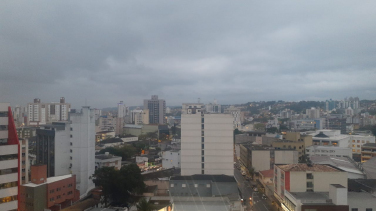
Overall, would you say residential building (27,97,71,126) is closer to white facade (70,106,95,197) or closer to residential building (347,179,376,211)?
white facade (70,106,95,197)

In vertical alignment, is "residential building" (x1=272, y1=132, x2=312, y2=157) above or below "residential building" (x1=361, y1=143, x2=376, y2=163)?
above

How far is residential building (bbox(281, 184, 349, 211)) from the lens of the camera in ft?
25.7

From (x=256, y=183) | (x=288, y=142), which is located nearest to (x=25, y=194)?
(x=256, y=183)

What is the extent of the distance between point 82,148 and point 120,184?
3.60 metres

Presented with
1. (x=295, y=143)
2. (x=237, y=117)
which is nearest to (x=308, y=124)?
(x=237, y=117)

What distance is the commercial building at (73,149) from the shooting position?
12.4 meters

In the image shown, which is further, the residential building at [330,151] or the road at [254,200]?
the residential building at [330,151]

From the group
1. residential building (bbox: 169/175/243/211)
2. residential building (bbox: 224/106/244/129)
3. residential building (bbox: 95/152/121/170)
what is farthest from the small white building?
residential building (bbox: 224/106/244/129)

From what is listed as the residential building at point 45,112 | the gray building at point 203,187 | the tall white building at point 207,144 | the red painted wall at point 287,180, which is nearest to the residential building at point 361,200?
the red painted wall at point 287,180

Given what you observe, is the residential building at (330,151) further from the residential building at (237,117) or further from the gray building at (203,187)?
the residential building at (237,117)

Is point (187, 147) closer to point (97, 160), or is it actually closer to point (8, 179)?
point (97, 160)

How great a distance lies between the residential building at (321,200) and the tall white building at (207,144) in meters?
4.00

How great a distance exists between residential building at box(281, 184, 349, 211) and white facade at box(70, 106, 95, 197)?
28.3 ft

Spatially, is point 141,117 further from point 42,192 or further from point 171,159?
point 42,192
